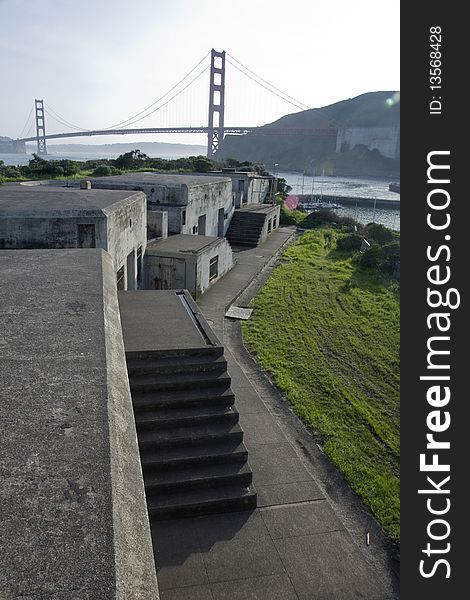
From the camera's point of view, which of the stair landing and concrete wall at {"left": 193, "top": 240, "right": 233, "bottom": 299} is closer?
the stair landing

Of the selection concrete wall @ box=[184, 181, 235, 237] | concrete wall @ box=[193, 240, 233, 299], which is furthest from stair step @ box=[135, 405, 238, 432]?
concrete wall @ box=[184, 181, 235, 237]

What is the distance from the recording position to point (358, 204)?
224 feet

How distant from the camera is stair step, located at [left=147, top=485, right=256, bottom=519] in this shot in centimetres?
590

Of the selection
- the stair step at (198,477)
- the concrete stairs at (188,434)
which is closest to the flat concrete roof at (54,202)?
the concrete stairs at (188,434)

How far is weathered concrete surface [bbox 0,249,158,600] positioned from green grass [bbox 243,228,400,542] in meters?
4.43

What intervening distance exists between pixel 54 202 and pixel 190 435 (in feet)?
24.3

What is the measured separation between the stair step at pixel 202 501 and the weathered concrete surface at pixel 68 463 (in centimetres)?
231

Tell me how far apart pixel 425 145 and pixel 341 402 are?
5140 mm

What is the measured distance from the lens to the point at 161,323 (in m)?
8.56

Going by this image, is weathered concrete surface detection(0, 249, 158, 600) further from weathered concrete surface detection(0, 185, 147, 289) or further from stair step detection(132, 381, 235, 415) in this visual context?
weathered concrete surface detection(0, 185, 147, 289)

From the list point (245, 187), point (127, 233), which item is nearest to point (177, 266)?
point (127, 233)

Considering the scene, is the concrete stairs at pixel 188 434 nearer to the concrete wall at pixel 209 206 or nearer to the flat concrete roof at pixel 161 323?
the flat concrete roof at pixel 161 323

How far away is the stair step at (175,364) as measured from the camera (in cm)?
720

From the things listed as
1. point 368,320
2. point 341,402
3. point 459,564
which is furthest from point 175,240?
point 459,564
